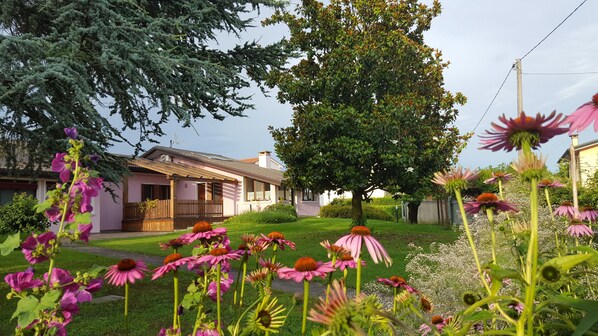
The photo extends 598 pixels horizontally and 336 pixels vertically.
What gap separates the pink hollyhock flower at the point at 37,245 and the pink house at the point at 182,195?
1841 centimetres

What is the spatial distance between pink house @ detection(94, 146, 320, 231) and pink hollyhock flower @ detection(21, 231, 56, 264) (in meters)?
18.4

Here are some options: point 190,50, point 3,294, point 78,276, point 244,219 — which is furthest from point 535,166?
point 244,219

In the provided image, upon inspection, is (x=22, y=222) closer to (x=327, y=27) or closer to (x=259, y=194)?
(x=327, y=27)

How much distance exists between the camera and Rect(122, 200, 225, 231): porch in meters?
22.7

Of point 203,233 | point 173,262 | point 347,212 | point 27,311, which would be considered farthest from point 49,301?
point 347,212

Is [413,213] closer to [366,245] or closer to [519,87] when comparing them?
[519,87]

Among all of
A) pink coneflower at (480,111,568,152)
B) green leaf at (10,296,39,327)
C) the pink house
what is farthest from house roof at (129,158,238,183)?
pink coneflower at (480,111,568,152)

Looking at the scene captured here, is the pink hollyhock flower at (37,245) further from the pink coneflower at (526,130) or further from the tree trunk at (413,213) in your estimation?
the tree trunk at (413,213)

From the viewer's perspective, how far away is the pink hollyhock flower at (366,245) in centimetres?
Result: 142

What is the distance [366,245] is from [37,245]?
1.08 m

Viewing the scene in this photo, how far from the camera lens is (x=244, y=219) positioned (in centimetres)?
2306

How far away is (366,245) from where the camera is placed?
4.89ft

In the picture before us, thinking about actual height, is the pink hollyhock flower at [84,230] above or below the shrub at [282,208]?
above

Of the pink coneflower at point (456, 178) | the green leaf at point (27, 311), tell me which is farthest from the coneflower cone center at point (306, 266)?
the green leaf at point (27, 311)
